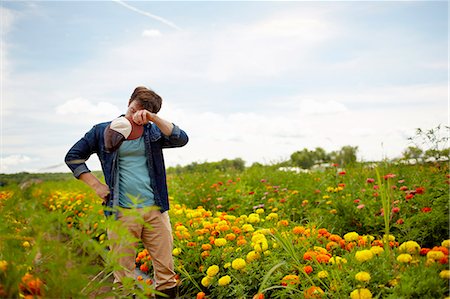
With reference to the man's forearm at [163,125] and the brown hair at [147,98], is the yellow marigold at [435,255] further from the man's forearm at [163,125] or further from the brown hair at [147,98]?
the brown hair at [147,98]

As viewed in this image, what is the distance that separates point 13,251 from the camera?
1.78 meters

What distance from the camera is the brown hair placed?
318cm

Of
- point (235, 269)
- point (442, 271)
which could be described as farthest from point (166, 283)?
point (442, 271)

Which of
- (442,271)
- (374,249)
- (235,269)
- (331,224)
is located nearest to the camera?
(442,271)

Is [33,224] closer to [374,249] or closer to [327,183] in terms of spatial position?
[374,249]

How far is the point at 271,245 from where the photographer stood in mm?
3266

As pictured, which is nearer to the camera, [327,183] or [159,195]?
[159,195]

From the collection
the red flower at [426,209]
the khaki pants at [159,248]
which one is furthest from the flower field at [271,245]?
the khaki pants at [159,248]

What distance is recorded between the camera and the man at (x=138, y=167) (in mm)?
3070

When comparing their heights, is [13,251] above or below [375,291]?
above

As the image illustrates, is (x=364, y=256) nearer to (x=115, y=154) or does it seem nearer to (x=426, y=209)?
(x=426, y=209)

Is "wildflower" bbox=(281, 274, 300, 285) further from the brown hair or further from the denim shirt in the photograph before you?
the brown hair

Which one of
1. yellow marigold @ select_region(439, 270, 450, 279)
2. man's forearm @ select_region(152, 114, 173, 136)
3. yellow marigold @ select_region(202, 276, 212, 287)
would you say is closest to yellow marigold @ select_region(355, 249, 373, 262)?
yellow marigold @ select_region(439, 270, 450, 279)

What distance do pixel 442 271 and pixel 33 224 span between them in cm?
189
